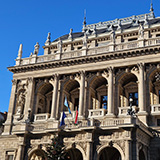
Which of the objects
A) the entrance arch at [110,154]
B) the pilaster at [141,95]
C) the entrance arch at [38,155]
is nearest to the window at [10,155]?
the entrance arch at [38,155]

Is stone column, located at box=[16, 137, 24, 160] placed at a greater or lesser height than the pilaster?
lesser

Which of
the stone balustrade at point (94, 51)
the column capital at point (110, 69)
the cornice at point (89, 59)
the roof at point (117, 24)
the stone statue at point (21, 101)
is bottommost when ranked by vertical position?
the stone statue at point (21, 101)

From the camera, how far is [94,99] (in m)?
42.0

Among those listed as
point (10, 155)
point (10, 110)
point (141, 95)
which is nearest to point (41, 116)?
point (10, 110)

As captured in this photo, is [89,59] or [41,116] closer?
[41,116]

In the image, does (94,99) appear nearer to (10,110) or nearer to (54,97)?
(54,97)

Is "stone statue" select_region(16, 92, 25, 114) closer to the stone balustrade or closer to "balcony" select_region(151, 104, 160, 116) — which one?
the stone balustrade

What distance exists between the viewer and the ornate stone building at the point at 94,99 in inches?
1288

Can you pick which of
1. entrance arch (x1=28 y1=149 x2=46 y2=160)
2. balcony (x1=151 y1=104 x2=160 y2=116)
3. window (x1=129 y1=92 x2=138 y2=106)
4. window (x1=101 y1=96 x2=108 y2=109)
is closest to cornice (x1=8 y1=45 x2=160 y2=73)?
window (x1=129 y1=92 x2=138 y2=106)

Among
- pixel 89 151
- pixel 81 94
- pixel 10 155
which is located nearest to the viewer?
pixel 89 151

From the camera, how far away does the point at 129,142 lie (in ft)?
101

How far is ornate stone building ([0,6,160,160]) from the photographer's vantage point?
107 ft

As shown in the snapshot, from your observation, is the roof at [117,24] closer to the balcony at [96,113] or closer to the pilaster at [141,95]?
the pilaster at [141,95]

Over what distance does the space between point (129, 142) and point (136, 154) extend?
1339 millimetres
